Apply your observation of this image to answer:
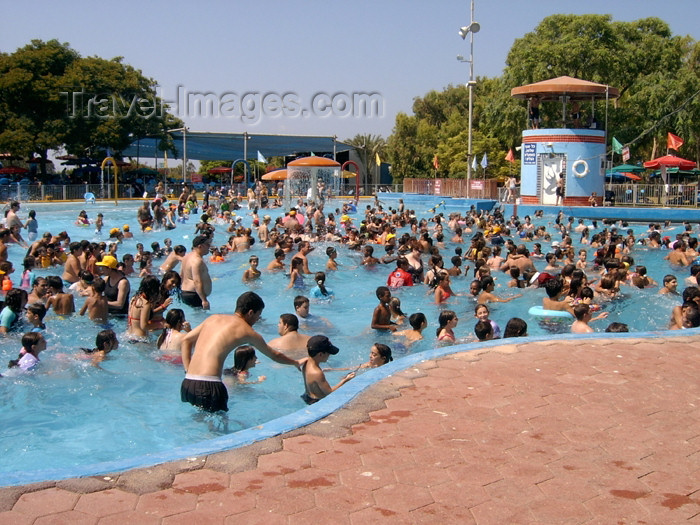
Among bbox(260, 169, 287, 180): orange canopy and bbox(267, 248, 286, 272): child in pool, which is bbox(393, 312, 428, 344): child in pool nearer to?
bbox(267, 248, 286, 272): child in pool

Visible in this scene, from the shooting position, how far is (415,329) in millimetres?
8820

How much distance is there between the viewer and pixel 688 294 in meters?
8.92

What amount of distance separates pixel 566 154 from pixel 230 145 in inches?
1039

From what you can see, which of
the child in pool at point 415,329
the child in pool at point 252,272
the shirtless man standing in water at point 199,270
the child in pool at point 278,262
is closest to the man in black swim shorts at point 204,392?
the shirtless man standing in water at point 199,270

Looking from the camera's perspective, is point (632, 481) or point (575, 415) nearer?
point (632, 481)

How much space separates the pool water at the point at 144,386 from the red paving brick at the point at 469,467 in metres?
1.76

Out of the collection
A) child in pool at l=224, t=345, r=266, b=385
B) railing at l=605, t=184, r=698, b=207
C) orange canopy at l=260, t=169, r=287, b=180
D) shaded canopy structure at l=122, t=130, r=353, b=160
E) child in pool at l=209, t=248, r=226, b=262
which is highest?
shaded canopy structure at l=122, t=130, r=353, b=160

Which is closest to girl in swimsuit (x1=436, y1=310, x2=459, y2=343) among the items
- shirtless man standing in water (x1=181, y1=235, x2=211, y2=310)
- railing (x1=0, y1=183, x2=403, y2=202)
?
Answer: shirtless man standing in water (x1=181, y1=235, x2=211, y2=310)

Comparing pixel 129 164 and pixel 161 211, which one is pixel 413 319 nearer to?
pixel 161 211

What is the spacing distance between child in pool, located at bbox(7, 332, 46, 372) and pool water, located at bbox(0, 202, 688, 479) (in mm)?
105

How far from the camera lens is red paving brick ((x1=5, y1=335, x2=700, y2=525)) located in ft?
11.9

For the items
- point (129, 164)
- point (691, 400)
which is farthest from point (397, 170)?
point (691, 400)

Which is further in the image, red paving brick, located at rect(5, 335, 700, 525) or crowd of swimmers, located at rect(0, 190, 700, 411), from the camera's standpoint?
crowd of swimmers, located at rect(0, 190, 700, 411)

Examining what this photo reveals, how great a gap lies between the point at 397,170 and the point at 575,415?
5015cm
